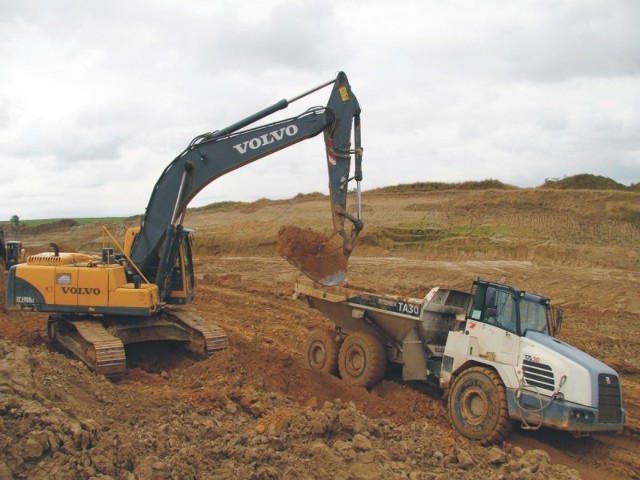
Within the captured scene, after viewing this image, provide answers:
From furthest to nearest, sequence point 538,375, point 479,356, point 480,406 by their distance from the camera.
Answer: point 479,356
point 480,406
point 538,375

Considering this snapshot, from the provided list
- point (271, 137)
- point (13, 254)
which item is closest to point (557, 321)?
point (271, 137)

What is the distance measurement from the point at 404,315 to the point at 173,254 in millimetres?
4037

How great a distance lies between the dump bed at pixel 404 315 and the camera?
9.27 metres

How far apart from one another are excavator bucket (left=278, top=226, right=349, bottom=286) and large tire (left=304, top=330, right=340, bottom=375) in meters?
0.93

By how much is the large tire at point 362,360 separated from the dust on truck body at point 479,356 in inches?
0.6

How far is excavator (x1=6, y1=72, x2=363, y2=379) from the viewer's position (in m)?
9.99

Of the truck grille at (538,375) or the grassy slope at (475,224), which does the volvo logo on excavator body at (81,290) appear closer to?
the truck grille at (538,375)

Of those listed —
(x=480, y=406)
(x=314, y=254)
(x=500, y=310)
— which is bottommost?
(x=480, y=406)

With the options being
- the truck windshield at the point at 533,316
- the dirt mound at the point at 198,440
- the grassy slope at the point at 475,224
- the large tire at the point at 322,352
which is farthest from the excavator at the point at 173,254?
the grassy slope at the point at 475,224

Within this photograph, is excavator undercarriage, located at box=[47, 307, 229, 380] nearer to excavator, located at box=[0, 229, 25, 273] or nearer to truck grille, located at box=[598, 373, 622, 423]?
truck grille, located at box=[598, 373, 622, 423]

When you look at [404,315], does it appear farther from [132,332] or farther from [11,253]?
[11,253]

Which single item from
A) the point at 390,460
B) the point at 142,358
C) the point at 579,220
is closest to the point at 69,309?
the point at 142,358

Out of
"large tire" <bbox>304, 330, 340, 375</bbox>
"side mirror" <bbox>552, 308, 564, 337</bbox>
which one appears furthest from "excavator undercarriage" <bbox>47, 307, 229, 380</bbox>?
"side mirror" <bbox>552, 308, 564, 337</bbox>

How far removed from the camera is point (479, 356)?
8297 millimetres
